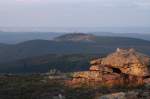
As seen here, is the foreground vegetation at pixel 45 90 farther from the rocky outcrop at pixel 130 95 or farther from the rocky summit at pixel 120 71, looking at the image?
the rocky outcrop at pixel 130 95

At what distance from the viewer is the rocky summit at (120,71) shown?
166 feet

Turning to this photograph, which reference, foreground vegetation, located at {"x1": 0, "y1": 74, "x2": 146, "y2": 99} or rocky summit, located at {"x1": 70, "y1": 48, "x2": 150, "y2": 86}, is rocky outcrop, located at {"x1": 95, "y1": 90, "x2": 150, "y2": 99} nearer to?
foreground vegetation, located at {"x1": 0, "y1": 74, "x2": 146, "y2": 99}

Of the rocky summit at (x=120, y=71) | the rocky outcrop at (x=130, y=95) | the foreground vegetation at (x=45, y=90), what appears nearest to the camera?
the rocky outcrop at (x=130, y=95)

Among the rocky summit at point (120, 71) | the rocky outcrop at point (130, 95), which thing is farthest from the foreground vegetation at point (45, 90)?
the rocky outcrop at point (130, 95)

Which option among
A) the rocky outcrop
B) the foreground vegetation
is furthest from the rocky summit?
the rocky outcrop

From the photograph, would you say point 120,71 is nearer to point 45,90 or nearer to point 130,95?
point 45,90

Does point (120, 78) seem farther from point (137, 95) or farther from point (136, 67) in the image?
point (137, 95)

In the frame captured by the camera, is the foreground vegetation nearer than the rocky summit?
Yes

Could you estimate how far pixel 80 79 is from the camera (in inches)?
2066

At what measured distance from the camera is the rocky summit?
50.6m

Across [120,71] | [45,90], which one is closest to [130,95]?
[120,71]

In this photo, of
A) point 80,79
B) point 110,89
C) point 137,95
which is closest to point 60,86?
point 80,79

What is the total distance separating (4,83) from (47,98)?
10921mm

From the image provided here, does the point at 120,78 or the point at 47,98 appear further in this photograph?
the point at 120,78
